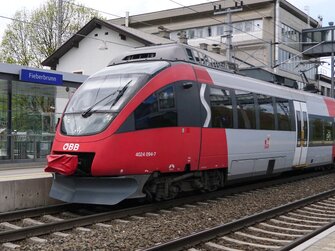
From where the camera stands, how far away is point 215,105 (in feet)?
39.2

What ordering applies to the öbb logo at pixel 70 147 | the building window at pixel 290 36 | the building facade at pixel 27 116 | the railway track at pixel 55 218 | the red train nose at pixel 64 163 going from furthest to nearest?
the building window at pixel 290 36, the building facade at pixel 27 116, the öbb logo at pixel 70 147, the red train nose at pixel 64 163, the railway track at pixel 55 218

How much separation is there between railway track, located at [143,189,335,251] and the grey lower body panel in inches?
83.1

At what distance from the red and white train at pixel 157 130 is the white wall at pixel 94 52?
24445 millimetres

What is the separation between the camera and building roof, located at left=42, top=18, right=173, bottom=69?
117 feet

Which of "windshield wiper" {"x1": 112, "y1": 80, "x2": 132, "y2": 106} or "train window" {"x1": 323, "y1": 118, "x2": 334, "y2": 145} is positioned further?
"train window" {"x1": 323, "y1": 118, "x2": 334, "y2": 145}

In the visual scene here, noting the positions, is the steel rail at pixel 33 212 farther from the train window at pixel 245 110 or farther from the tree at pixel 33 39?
the tree at pixel 33 39

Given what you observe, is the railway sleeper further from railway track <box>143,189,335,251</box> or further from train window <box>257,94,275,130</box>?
train window <box>257,94,275,130</box>

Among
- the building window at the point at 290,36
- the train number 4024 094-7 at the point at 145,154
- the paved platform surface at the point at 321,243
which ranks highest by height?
the building window at the point at 290,36

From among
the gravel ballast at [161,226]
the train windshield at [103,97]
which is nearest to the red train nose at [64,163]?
the train windshield at [103,97]

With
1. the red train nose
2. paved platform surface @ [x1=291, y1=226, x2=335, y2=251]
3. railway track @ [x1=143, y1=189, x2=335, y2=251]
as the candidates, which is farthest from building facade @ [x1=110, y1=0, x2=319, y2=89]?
paved platform surface @ [x1=291, y1=226, x2=335, y2=251]

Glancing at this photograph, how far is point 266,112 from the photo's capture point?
14.5 meters

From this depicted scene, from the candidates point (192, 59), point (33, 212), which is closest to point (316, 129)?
point (192, 59)

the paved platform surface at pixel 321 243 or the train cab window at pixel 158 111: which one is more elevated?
the train cab window at pixel 158 111

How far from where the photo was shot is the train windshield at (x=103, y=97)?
31.9 feet
